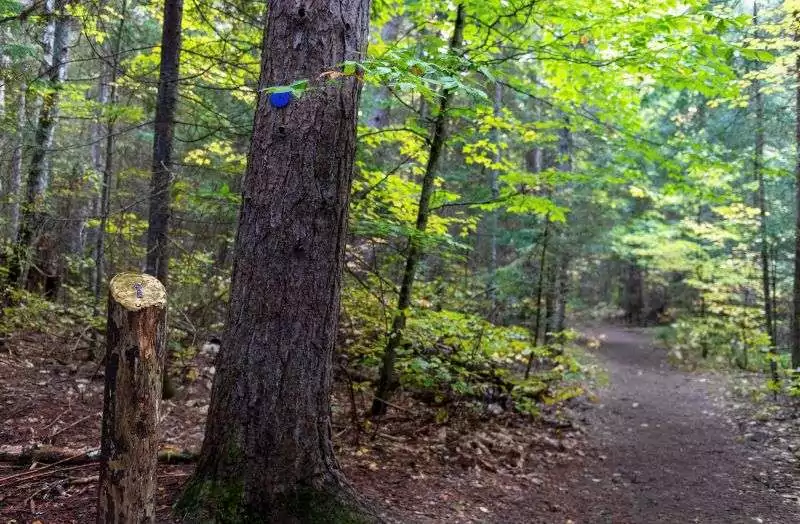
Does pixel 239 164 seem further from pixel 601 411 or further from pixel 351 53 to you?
pixel 601 411

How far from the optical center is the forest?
3.21 meters

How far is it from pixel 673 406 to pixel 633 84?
7.22 meters

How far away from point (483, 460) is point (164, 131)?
542cm

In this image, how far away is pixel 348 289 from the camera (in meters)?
7.29

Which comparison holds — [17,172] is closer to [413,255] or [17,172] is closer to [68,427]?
[68,427]

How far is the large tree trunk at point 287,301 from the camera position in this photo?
10.4ft

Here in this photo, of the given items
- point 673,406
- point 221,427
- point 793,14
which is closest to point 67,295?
point 221,427

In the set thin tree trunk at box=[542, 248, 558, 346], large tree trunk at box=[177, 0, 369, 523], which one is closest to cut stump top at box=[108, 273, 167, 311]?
large tree trunk at box=[177, 0, 369, 523]

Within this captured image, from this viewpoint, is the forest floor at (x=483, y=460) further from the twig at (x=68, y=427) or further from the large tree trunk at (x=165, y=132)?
the large tree trunk at (x=165, y=132)

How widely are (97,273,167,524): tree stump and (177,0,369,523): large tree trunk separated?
2.01 ft

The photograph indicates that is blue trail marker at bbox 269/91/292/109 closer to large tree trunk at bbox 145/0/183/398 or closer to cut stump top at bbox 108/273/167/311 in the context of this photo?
cut stump top at bbox 108/273/167/311

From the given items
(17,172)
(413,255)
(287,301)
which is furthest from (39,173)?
(287,301)

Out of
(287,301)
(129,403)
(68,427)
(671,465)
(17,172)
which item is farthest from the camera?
(17,172)

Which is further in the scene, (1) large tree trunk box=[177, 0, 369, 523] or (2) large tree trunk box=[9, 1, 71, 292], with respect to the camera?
(2) large tree trunk box=[9, 1, 71, 292]
